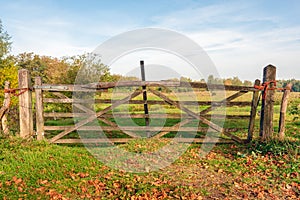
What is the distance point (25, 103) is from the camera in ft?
22.4

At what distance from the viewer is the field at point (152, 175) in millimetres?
4340

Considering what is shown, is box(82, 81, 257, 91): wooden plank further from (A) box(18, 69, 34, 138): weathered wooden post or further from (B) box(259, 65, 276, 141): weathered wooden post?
(A) box(18, 69, 34, 138): weathered wooden post

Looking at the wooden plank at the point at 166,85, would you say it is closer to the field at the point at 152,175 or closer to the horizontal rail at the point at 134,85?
the horizontal rail at the point at 134,85

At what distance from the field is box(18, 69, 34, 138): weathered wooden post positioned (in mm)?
461

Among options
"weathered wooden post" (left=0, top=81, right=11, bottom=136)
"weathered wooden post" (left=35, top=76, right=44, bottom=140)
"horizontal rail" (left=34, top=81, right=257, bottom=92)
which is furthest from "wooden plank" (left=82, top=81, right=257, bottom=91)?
"weathered wooden post" (left=0, top=81, right=11, bottom=136)

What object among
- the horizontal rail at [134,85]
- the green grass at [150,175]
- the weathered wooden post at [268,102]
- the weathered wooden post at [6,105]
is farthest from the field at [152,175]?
the horizontal rail at [134,85]

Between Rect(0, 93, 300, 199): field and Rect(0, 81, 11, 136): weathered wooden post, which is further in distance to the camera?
Rect(0, 81, 11, 136): weathered wooden post

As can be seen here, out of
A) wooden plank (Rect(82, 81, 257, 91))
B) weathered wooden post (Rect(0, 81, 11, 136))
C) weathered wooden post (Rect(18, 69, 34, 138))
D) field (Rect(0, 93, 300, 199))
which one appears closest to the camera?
field (Rect(0, 93, 300, 199))

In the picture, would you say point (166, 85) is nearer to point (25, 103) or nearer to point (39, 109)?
point (39, 109)

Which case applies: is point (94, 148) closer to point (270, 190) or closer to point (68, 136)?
point (68, 136)

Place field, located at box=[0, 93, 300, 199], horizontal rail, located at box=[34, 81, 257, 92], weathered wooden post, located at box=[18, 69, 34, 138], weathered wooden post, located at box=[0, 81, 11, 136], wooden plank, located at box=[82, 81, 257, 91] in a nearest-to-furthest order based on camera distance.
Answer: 1. field, located at box=[0, 93, 300, 199]
2. weathered wooden post, located at box=[0, 81, 11, 136]
3. weathered wooden post, located at box=[18, 69, 34, 138]
4. horizontal rail, located at box=[34, 81, 257, 92]
5. wooden plank, located at box=[82, 81, 257, 91]

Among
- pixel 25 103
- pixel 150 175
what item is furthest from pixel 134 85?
pixel 25 103

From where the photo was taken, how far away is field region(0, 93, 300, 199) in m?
4.34

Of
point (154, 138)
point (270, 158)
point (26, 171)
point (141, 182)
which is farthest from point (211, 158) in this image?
point (26, 171)
